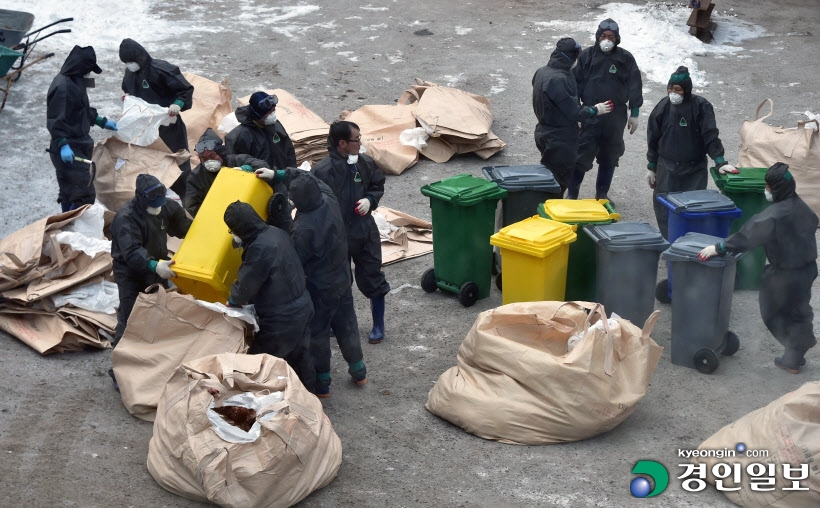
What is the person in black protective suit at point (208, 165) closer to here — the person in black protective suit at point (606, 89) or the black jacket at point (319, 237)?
the black jacket at point (319, 237)

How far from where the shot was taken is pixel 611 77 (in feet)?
30.1

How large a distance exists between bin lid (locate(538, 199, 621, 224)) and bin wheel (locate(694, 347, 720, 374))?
48.1 inches

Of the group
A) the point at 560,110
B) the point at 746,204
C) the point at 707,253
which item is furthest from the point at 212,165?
the point at 746,204

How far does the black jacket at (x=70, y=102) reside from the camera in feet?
26.6

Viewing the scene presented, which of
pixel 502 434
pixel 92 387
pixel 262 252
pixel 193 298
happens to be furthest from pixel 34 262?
pixel 502 434

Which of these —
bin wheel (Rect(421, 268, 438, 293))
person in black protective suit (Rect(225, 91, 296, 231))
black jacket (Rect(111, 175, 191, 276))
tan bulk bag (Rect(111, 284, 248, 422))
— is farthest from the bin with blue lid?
black jacket (Rect(111, 175, 191, 276))

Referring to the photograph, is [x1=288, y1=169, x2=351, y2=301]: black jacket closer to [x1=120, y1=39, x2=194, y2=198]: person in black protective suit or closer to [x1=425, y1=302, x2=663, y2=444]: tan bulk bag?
[x1=425, y1=302, x2=663, y2=444]: tan bulk bag

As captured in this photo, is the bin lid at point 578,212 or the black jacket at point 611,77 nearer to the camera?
the bin lid at point 578,212

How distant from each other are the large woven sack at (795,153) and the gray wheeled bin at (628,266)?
262 cm

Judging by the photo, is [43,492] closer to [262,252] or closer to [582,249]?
[262,252]

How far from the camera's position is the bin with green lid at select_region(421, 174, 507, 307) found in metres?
7.54

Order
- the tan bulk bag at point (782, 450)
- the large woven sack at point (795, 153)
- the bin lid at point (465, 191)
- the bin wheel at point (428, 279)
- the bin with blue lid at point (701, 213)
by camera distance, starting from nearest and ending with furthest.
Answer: the tan bulk bag at point (782, 450), the bin with blue lid at point (701, 213), the bin lid at point (465, 191), the bin wheel at point (428, 279), the large woven sack at point (795, 153)

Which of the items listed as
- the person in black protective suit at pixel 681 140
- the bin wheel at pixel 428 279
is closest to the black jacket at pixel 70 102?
the bin wheel at pixel 428 279

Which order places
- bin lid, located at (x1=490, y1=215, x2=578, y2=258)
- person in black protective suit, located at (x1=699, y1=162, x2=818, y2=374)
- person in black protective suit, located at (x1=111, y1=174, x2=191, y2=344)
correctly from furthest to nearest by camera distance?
bin lid, located at (x1=490, y1=215, x2=578, y2=258), person in black protective suit, located at (x1=699, y1=162, x2=818, y2=374), person in black protective suit, located at (x1=111, y1=174, x2=191, y2=344)
